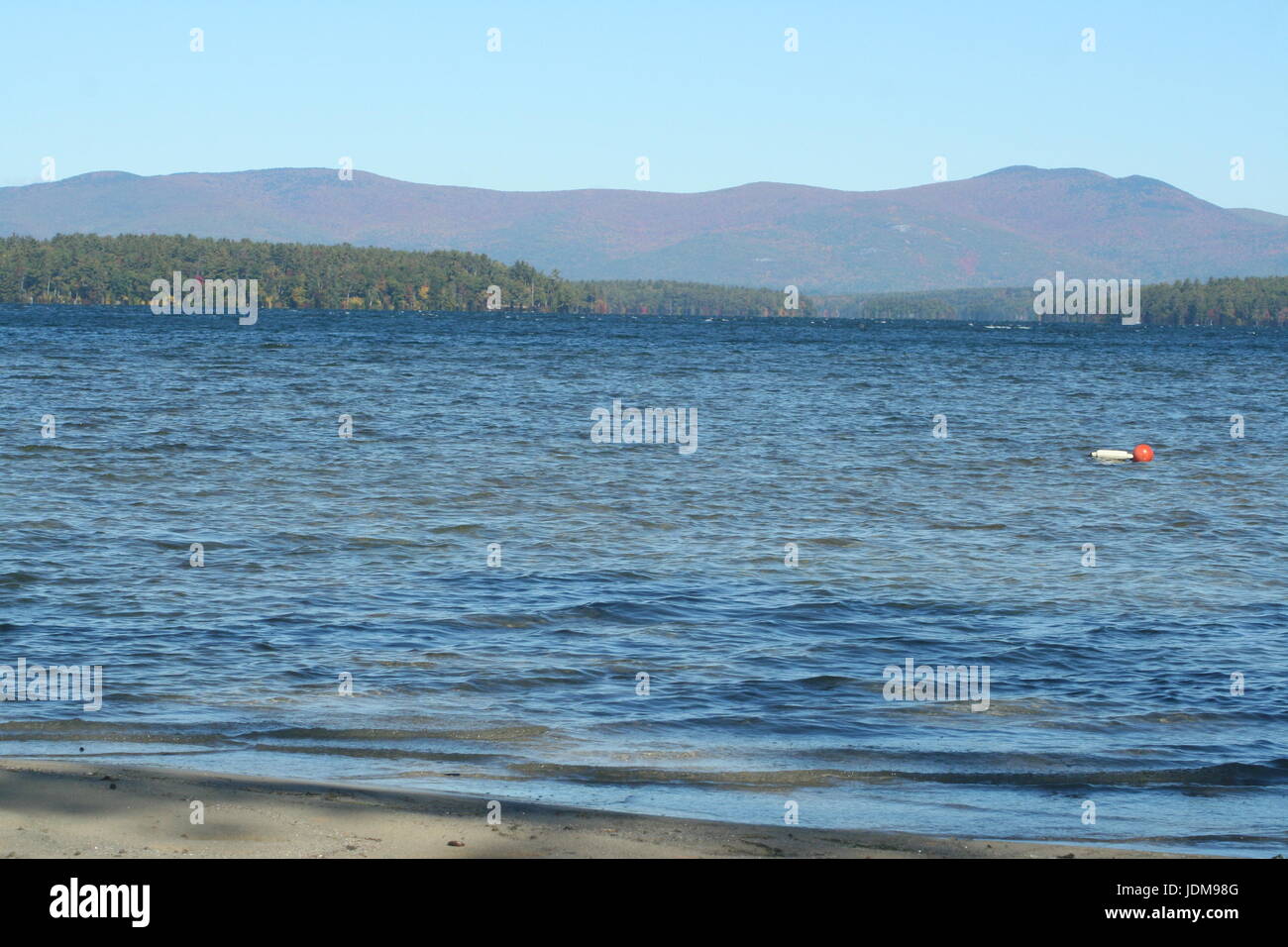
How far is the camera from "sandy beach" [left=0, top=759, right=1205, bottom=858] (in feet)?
23.6

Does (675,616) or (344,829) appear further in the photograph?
(675,616)

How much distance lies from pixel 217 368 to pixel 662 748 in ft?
178

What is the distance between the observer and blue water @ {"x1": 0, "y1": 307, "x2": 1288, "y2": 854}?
9906 millimetres

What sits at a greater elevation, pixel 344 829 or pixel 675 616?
pixel 344 829

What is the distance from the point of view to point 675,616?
15203mm

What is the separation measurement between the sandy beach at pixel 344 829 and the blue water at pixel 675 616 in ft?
2.09

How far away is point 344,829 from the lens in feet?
24.8

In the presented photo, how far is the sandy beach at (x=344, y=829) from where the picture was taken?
284 inches

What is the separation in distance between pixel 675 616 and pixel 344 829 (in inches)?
311

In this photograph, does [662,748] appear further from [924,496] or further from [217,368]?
[217,368]

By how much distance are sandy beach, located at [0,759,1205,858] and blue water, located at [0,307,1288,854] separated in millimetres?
636

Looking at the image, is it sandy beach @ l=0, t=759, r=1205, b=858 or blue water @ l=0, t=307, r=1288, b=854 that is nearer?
sandy beach @ l=0, t=759, r=1205, b=858
